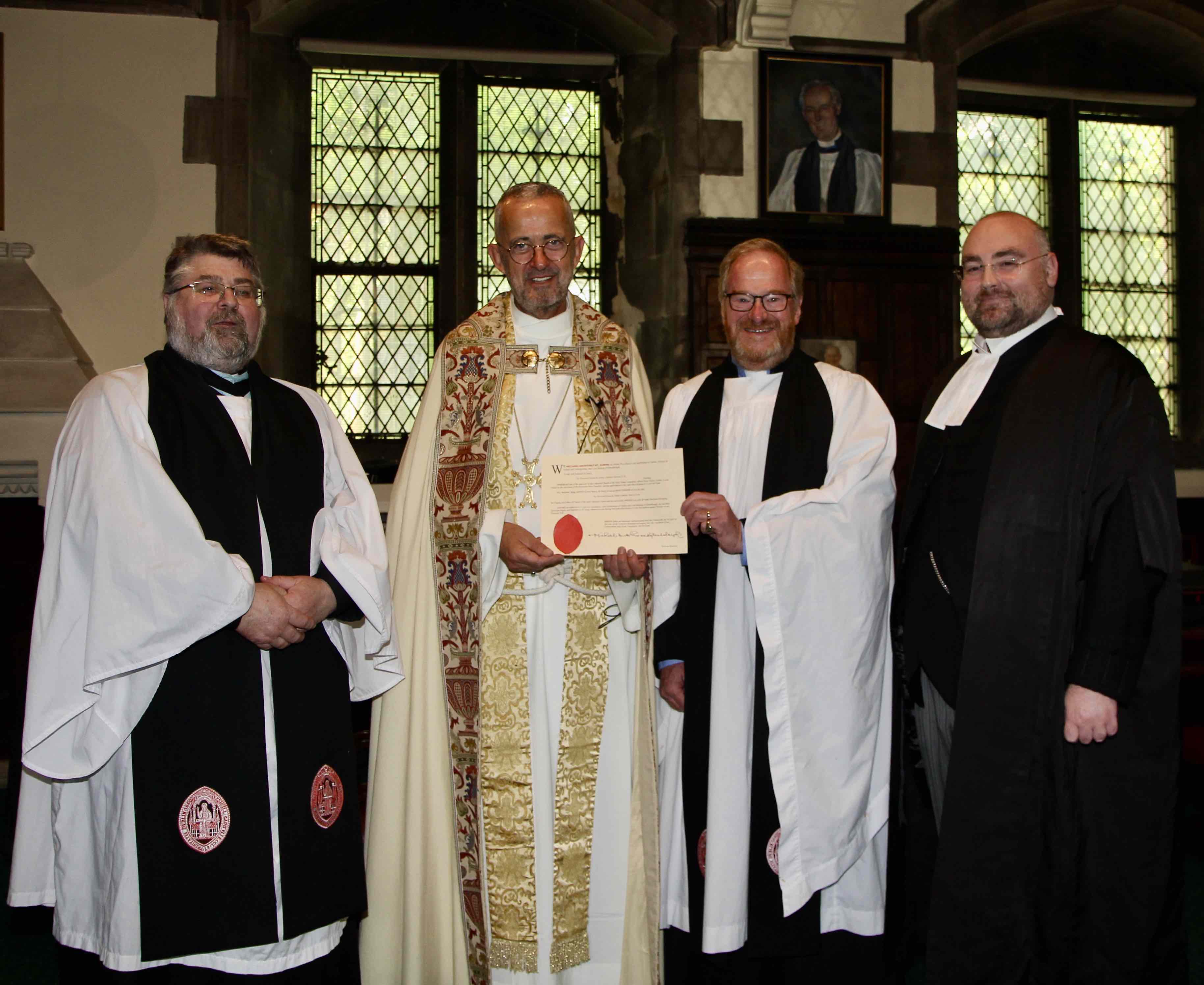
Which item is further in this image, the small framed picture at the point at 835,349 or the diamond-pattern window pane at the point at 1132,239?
the diamond-pattern window pane at the point at 1132,239

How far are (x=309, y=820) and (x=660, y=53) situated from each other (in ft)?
18.5

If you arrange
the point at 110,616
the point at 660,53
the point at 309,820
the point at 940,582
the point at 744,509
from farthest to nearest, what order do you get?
the point at 660,53 < the point at 744,509 < the point at 940,582 < the point at 309,820 < the point at 110,616

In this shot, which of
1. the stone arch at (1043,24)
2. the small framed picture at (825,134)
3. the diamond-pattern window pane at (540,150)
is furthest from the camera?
the diamond-pattern window pane at (540,150)

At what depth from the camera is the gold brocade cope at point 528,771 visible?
3059 mm

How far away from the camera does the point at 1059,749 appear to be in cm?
276

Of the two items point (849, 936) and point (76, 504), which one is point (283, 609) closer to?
point (76, 504)

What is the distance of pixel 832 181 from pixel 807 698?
A: 4680 millimetres

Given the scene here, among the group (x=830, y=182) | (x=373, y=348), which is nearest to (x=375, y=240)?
(x=373, y=348)

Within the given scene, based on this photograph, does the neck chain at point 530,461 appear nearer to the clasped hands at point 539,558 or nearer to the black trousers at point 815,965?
the clasped hands at point 539,558

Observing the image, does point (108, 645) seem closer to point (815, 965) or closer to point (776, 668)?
point (776, 668)

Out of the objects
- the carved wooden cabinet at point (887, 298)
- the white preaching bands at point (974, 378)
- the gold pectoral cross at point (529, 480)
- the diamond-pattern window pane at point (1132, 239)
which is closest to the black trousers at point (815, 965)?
the gold pectoral cross at point (529, 480)

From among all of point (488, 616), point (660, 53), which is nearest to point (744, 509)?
point (488, 616)

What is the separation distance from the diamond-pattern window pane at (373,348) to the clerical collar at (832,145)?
2.52m

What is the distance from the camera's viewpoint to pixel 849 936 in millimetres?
3137
